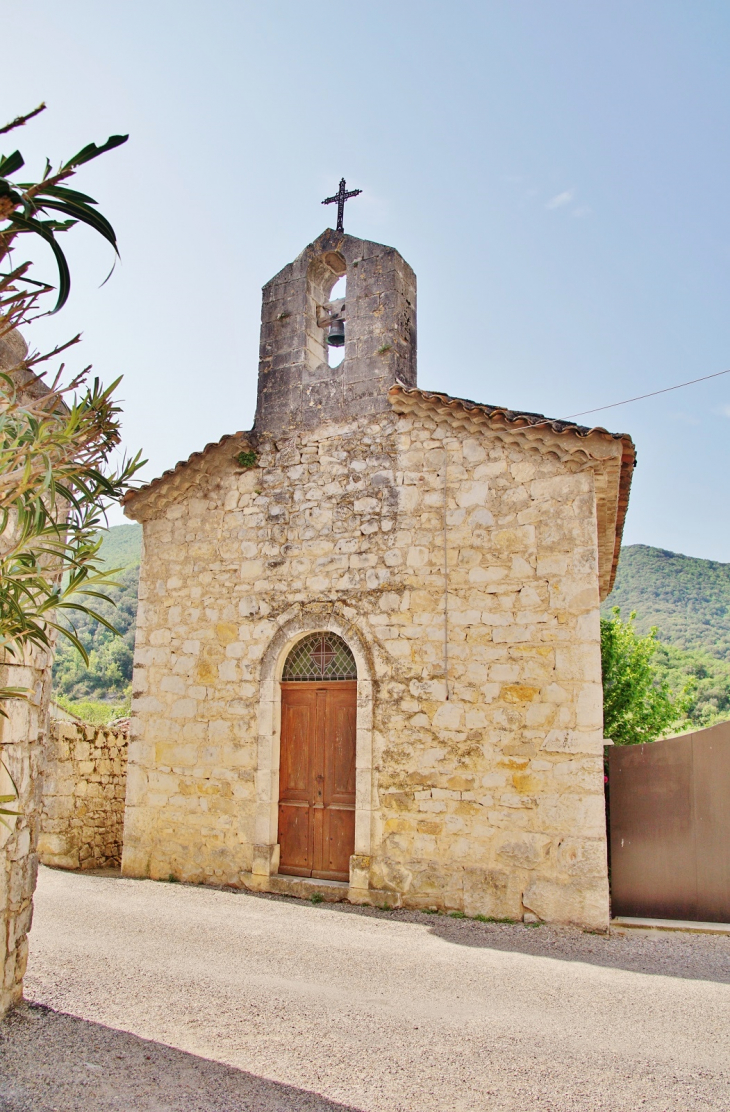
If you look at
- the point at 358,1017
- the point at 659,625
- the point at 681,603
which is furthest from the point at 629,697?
the point at 681,603

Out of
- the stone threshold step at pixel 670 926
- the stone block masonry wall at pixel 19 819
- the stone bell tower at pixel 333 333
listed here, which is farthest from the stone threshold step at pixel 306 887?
the stone bell tower at pixel 333 333

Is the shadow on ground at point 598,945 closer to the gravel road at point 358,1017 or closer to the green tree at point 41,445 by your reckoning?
the gravel road at point 358,1017

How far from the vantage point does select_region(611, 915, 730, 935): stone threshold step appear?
618cm

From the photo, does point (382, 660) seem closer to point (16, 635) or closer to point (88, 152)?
point (16, 635)

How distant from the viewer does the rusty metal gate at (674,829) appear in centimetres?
648

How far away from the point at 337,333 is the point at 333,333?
0.06 meters

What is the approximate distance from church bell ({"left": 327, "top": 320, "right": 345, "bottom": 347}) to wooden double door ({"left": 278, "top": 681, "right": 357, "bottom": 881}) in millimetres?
3754

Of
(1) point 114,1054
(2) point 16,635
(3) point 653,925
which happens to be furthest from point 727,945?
(2) point 16,635

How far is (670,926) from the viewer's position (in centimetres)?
627

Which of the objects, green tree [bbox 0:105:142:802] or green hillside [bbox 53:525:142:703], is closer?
green tree [bbox 0:105:142:802]

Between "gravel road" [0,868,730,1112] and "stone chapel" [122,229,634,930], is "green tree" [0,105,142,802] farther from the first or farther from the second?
"stone chapel" [122,229,634,930]

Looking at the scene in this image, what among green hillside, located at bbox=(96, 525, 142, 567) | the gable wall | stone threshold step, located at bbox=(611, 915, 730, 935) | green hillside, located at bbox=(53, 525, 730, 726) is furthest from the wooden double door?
green hillside, located at bbox=(96, 525, 142, 567)

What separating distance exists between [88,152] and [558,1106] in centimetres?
405

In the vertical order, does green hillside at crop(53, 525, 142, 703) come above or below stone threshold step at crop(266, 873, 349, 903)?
above
